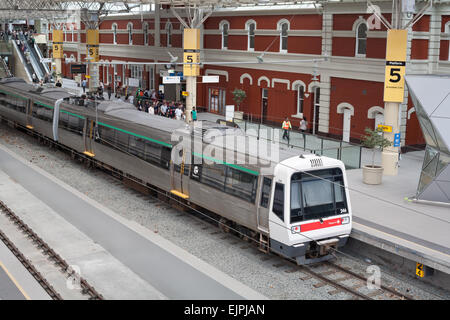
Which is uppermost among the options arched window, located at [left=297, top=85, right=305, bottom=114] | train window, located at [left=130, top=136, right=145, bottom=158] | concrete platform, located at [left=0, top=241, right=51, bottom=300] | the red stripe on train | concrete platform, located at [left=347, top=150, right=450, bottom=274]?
arched window, located at [left=297, top=85, right=305, bottom=114]

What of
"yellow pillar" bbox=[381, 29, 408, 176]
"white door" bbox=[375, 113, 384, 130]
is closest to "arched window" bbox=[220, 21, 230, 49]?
"white door" bbox=[375, 113, 384, 130]

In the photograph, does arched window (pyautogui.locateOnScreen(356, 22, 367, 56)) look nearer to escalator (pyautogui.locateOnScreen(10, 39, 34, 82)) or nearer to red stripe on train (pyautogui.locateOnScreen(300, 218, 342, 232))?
red stripe on train (pyautogui.locateOnScreen(300, 218, 342, 232))

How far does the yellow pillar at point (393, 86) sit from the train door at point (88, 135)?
12022mm

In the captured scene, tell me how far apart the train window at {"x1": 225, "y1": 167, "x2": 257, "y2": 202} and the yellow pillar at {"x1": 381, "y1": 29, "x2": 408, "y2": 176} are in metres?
9.93

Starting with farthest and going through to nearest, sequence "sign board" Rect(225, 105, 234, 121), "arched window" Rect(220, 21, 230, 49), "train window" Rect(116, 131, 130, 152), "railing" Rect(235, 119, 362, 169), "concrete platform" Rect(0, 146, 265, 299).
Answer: "arched window" Rect(220, 21, 230, 49)
"sign board" Rect(225, 105, 234, 121)
"railing" Rect(235, 119, 362, 169)
"train window" Rect(116, 131, 130, 152)
"concrete platform" Rect(0, 146, 265, 299)

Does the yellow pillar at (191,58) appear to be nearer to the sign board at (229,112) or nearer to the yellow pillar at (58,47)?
the sign board at (229,112)

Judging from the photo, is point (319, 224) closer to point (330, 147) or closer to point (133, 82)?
Answer: point (330, 147)

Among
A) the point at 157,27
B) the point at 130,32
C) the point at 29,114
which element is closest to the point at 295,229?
the point at 29,114

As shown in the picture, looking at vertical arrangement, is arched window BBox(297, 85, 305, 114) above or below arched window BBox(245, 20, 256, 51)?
below

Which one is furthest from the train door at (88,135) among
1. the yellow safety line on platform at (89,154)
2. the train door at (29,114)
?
the train door at (29,114)

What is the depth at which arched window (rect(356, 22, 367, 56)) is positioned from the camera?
28.9 meters

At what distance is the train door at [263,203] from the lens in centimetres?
1346

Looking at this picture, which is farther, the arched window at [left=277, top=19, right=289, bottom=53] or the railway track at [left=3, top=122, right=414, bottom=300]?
the arched window at [left=277, top=19, right=289, bottom=53]

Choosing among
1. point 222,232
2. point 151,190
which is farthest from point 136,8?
point 222,232
